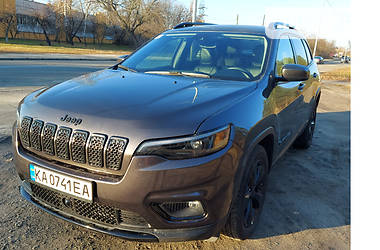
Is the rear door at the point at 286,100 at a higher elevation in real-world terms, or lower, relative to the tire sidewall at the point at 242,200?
higher

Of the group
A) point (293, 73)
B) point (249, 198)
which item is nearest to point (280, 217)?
point (249, 198)

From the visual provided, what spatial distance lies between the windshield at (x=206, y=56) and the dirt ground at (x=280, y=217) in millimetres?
1402

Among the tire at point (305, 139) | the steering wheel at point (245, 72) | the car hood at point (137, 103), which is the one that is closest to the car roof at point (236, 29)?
the steering wheel at point (245, 72)

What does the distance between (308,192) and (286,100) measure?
1.15 meters

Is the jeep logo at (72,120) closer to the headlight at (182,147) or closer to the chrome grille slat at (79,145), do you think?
the chrome grille slat at (79,145)

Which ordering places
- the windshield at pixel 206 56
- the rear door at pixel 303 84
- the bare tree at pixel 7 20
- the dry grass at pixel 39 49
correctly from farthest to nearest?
the bare tree at pixel 7 20 < the dry grass at pixel 39 49 < the rear door at pixel 303 84 < the windshield at pixel 206 56

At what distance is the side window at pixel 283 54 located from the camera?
10.3ft

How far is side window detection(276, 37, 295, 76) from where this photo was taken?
3.15 meters

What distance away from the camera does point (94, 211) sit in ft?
6.71

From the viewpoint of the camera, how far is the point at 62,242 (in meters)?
2.45

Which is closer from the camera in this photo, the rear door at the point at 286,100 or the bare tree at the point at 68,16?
the rear door at the point at 286,100

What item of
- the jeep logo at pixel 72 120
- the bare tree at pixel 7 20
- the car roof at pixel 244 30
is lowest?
the jeep logo at pixel 72 120
